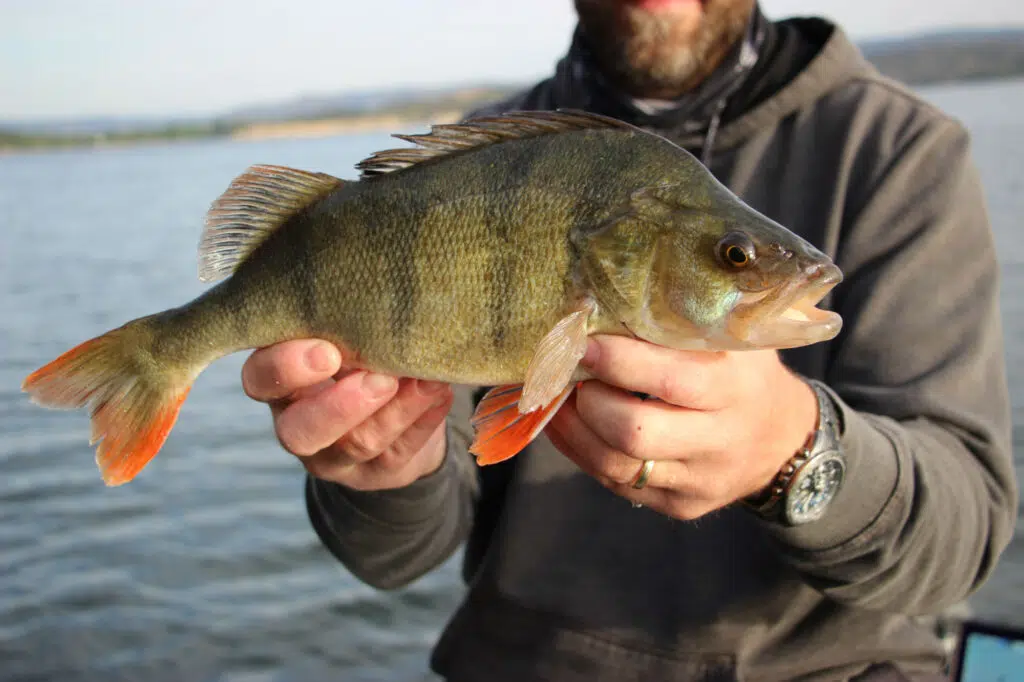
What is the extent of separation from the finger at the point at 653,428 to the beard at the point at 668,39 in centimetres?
205

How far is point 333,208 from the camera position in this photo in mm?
2162

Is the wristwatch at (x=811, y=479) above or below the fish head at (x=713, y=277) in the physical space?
below

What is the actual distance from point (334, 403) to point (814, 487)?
1190 millimetres

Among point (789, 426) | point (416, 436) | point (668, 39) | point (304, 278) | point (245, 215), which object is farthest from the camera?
point (668, 39)

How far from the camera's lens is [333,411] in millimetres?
2115

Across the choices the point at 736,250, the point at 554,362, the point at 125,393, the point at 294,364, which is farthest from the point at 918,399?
the point at 125,393

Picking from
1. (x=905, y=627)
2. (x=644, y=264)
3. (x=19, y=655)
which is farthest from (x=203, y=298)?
(x=19, y=655)

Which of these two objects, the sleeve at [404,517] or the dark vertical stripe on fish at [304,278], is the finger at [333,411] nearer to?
the dark vertical stripe on fish at [304,278]

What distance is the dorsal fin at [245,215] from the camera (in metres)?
2.25

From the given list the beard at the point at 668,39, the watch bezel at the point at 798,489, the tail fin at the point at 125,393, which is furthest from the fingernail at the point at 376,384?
the beard at the point at 668,39

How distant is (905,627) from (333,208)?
233 cm

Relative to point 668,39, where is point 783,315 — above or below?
below

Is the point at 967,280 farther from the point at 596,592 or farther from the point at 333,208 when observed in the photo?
the point at 333,208

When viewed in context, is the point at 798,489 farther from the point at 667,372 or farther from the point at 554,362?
the point at 554,362
